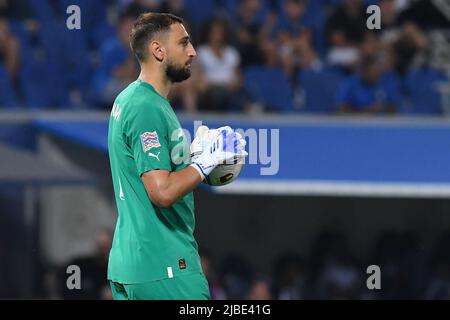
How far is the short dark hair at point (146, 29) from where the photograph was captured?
4.38 metres

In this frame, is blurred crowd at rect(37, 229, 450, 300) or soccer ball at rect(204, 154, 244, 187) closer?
soccer ball at rect(204, 154, 244, 187)

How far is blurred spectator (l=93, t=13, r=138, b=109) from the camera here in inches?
371

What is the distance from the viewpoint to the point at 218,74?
32.5ft

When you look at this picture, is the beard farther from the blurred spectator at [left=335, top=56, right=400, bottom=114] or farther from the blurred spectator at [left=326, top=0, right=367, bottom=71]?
the blurred spectator at [left=326, top=0, right=367, bottom=71]

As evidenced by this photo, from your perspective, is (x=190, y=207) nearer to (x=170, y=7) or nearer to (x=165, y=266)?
(x=165, y=266)

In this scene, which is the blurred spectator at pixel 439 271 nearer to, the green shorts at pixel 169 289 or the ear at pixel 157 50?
the green shorts at pixel 169 289

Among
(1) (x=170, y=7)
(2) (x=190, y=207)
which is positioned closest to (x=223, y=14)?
(1) (x=170, y=7)

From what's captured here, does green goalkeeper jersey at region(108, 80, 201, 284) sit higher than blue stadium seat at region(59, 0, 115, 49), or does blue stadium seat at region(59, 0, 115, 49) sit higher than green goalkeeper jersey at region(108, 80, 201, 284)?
blue stadium seat at region(59, 0, 115, 49)

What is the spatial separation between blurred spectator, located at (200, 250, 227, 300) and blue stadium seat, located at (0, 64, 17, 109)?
2.06 metres

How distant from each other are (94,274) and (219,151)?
202 inches

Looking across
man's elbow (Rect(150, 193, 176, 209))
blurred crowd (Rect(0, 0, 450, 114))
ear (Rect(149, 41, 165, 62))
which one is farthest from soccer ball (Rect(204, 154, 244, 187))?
blurred crowd (Rect(0, 0, 450, 114))

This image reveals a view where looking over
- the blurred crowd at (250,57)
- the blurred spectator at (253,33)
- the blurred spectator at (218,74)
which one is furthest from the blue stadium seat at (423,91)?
the blurred spectator at (218,74)

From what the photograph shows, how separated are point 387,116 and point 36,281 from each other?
125 inches

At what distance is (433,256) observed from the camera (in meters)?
9.99
